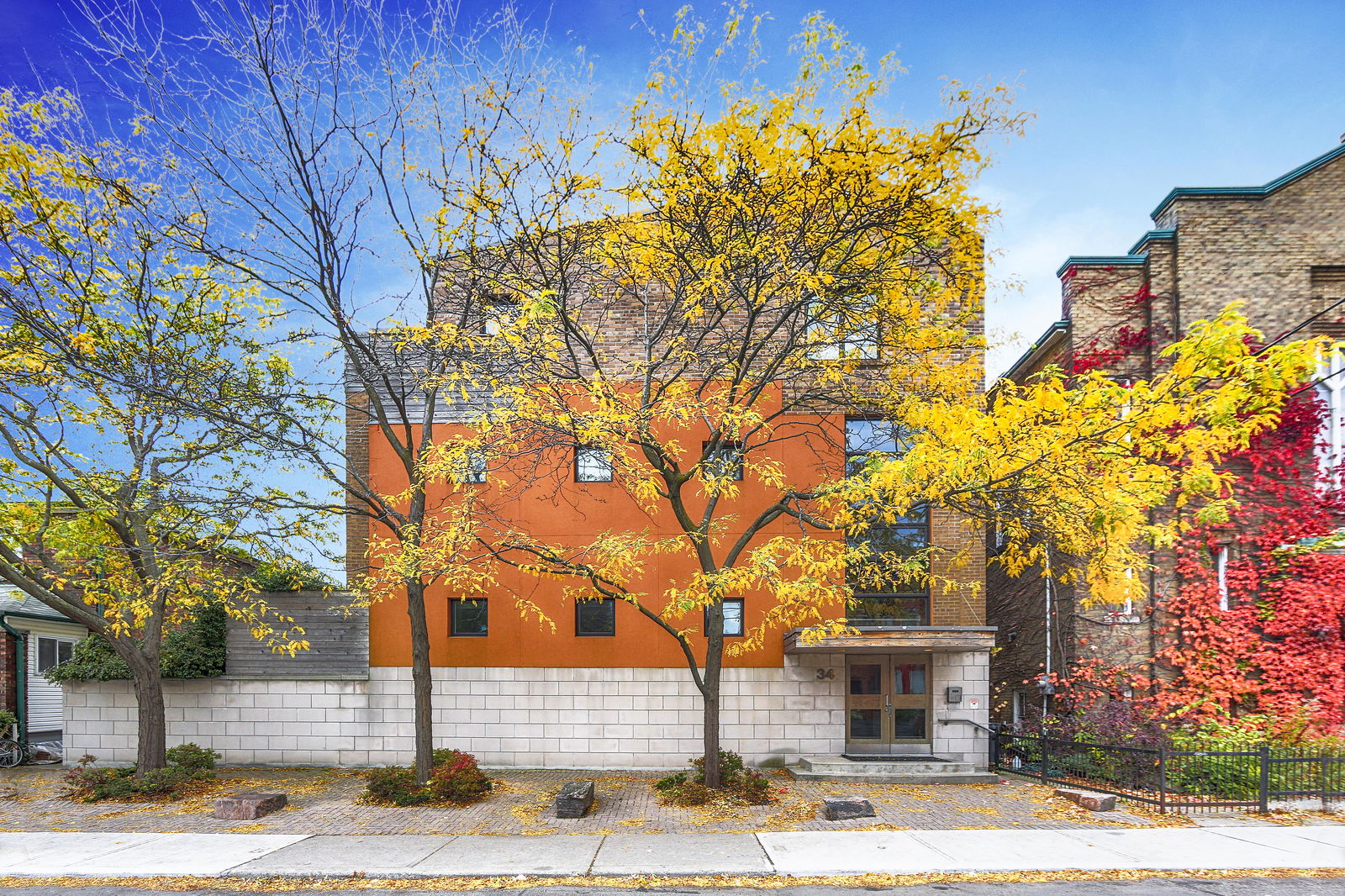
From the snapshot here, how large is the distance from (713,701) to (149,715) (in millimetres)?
9937

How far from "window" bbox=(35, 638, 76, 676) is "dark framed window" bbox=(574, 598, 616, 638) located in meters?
15.4

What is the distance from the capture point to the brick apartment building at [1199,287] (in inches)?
657

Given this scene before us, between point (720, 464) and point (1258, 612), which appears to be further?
point (1258, 612)

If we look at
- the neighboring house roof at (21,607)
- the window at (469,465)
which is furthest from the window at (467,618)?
the neighboring house roof at (21,607)

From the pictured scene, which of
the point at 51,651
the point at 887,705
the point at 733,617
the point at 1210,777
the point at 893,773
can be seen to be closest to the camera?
the point at 1210,777

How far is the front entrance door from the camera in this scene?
53.1 feet

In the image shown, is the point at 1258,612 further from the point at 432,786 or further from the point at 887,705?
the point at 432,786

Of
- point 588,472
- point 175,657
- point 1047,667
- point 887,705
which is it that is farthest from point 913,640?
point 175,657

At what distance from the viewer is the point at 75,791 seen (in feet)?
45.2

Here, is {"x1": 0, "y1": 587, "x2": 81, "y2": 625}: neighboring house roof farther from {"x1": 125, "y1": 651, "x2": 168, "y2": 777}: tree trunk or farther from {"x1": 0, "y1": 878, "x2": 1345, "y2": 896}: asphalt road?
{"x1": 0, "y1": 878, "x2": 1345, "y2": 896}: asphalt road

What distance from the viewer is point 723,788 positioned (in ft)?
41.6

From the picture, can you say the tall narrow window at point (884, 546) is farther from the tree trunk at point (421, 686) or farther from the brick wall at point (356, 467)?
the brick wall at point (356, 467)

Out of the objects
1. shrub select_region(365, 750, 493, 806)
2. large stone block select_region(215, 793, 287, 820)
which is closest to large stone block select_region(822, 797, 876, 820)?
shrub select_region(365, 750, 493, 806)

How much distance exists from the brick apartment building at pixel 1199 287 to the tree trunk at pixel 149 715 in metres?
16.2
